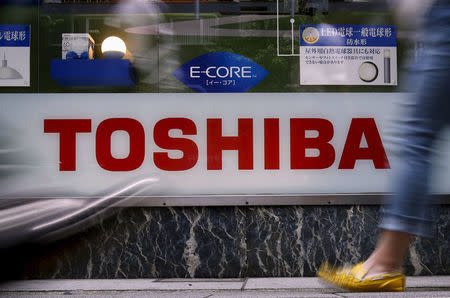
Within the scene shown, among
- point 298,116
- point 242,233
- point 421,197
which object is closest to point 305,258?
point 242,233

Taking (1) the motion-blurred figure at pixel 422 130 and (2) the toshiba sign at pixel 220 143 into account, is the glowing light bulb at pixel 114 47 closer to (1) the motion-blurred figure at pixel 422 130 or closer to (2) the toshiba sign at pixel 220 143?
(2) the toshiba sign at pixel 220 143

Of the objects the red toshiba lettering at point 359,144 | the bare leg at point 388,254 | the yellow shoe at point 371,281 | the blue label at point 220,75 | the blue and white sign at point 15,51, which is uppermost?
the blue and white sign at point 15,51

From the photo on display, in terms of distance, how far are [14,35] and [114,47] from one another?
2.94 feet

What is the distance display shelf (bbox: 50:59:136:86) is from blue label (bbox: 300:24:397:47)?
1.59 m

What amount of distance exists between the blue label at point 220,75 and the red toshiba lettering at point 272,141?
375 millimetres

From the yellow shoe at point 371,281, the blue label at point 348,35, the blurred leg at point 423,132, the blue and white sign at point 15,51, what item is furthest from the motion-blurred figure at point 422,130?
the blue and white sign at point 15,51

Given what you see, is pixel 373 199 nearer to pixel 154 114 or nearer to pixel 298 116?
pixel 298 116

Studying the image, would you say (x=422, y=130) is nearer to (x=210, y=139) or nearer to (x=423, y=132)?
(x=423, y=132)

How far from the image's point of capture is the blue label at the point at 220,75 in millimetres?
4656

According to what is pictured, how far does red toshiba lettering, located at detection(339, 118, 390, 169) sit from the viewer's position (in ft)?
15.2

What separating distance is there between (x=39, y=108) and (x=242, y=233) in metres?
2.10

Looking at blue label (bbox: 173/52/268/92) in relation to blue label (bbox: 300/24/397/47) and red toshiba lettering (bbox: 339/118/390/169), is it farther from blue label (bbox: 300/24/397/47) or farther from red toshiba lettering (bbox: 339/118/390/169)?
red toshiba lettering (bbox: 339/118/390/169)

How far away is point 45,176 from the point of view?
4605 millimetres

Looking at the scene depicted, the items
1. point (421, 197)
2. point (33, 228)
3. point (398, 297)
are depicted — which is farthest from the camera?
point (33, 228)
